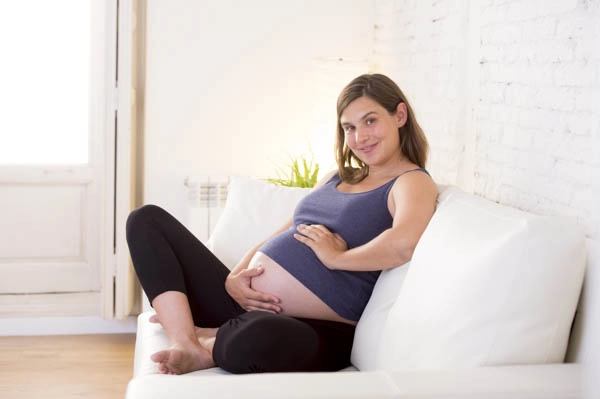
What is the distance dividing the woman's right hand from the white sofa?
0.36 meters

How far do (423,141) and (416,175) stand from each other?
0.68 ft

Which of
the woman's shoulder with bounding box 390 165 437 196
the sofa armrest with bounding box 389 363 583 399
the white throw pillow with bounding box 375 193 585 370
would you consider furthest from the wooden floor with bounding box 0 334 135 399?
Result: the sofa armrest with bounding box 389 363 583 399

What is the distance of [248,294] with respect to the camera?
8.11ft

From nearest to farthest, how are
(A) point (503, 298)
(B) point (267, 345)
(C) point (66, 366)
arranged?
(A) point (503, 298), (B) point (267, 345), (C) point (66, 366)

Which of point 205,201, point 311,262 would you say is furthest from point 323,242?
point 205,201

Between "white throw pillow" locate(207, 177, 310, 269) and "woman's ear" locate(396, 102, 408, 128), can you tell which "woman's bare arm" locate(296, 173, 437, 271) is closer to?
"woman's ear" locate(396, 102, 408, 128)

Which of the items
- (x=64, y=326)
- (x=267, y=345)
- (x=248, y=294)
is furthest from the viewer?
(x=64, y=326)

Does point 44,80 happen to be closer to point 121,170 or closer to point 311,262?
point 121,170

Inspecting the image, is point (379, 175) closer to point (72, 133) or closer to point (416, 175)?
point (416, 175)

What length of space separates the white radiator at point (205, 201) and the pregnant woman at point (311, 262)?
4.94 ft

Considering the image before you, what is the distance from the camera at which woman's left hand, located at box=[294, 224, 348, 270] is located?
232cm

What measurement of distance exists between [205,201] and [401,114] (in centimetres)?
186

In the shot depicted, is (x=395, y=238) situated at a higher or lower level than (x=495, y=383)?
higher

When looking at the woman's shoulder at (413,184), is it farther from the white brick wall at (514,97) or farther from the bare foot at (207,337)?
the bare foot at (207,337)
